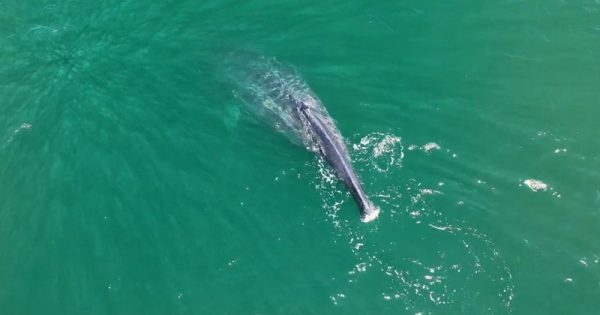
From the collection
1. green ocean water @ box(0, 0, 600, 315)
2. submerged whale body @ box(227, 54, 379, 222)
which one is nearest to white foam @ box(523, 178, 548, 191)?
green ocean water @ box(0, 0, 600, 315)

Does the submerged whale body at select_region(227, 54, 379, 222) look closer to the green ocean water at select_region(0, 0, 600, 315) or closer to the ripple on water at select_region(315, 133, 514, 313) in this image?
the green ocean water at select_region(0, 0, 600, 315)

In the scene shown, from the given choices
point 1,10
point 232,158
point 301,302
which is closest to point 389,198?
point 301,302

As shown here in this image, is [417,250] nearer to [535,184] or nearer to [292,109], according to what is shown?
[535,184]

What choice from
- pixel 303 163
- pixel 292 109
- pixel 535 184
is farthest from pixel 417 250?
pixel 292 109

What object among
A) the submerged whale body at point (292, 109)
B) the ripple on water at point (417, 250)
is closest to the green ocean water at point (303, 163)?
the ripple on water at point (417, 250)

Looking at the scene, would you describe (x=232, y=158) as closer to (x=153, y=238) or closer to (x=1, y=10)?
(x=153, y=238)

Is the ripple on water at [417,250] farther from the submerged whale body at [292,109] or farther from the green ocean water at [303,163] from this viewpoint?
the submerged whale body at [292,109]
